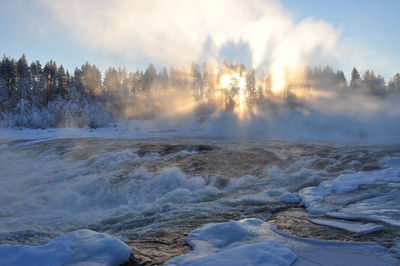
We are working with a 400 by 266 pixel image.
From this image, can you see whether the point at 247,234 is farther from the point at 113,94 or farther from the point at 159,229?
the point at 113,94

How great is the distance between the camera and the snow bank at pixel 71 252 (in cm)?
376

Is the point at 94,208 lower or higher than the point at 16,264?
lower

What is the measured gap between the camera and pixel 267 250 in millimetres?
4168

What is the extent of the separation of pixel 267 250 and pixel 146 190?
20.8 ft

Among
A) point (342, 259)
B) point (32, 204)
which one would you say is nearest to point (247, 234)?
A: point (342, 259)

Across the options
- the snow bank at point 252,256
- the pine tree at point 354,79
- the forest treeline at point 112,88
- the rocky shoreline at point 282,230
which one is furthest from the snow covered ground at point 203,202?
the pine tree at point 354,79

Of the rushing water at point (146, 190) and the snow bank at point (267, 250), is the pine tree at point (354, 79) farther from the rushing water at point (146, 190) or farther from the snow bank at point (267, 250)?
the snow bank at point (267, 250)

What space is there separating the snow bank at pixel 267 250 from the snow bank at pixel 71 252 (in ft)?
2.55

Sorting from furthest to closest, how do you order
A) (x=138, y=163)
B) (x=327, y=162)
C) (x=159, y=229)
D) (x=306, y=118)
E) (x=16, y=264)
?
(x=306, y=118) < (x=138, y=163) < (x=327, y=162) < (x=159, y=229) < (x=16, y=264)

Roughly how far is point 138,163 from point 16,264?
10.6 meters

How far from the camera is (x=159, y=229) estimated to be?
19.5ft

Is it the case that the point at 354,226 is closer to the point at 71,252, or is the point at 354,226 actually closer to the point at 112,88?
the point at 71,252

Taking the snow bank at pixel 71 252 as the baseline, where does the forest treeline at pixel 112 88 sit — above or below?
above

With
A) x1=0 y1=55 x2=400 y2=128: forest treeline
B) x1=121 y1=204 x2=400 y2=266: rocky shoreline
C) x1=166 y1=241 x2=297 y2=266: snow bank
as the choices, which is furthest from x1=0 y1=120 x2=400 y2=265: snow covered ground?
x1=0 y1=55 x2=400 y2=128: forest treeline
